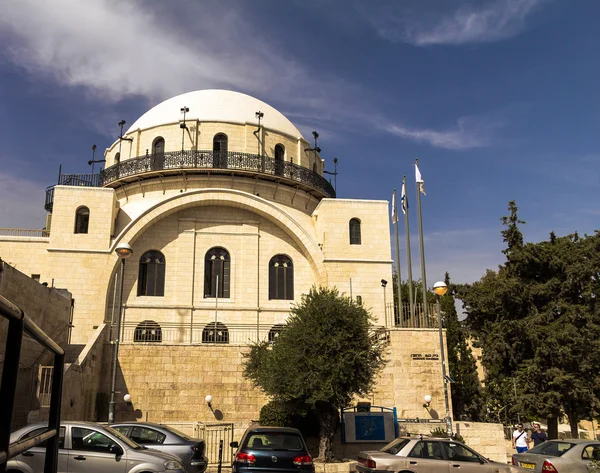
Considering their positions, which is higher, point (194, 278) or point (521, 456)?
point (194, 278)

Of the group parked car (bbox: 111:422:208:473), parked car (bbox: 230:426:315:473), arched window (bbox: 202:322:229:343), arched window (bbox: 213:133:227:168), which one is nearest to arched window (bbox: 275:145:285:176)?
arched window (bbox: 213:133:227:168)

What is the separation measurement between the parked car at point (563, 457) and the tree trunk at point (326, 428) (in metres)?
4.80

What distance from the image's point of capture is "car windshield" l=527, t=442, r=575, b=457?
1089cm

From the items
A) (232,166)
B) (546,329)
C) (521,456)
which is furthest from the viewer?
(232,166)

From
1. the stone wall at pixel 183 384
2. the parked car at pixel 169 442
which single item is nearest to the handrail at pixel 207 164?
the stone wall at pixel 183 384

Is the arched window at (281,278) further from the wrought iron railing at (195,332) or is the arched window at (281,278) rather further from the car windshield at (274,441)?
the car windshield at (274,441)

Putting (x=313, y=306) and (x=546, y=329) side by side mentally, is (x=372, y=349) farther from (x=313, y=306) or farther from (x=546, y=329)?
(x=546, y=329)

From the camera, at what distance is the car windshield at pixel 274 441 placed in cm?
966

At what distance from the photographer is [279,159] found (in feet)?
90.1

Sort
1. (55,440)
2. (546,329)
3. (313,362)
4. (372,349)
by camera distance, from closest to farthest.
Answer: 1. (55,440)
2. (313,362)
3. (372,349)
4. (546,329)

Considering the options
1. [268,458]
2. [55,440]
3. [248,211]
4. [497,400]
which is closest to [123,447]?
[268,458]

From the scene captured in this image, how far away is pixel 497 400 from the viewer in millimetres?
24016

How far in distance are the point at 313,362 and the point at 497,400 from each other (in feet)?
42.8

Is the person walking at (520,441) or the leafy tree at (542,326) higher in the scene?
the leafy tree at (542,326)
